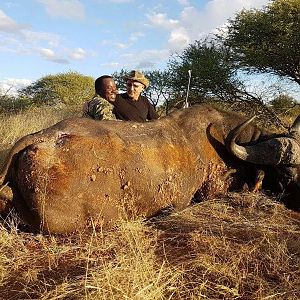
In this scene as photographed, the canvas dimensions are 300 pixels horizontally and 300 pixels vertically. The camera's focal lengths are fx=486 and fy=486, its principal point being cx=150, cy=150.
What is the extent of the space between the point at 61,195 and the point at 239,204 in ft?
7.75

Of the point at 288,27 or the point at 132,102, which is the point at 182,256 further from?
the point at 288,27

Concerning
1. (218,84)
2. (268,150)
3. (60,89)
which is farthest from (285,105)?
(60,89)

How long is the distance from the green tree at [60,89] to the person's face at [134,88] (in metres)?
22.5

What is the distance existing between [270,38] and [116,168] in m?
15.0

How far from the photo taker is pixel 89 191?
15.6ft

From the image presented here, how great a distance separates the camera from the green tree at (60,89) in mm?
30938

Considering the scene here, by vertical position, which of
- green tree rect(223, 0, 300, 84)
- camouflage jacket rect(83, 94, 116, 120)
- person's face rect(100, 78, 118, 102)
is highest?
green tree rect(223, 0, 300, 84)

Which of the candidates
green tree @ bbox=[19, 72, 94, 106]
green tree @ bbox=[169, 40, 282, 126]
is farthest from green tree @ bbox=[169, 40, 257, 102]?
green tree @ bbox=[19, 72, 94, 106]

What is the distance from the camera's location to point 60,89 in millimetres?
31828

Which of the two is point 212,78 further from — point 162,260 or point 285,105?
point 162,260

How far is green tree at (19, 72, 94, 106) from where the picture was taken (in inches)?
1218

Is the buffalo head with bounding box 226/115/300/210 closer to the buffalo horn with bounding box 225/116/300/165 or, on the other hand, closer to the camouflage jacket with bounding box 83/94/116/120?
the buffalo horn with bounding box 225/116/300/165

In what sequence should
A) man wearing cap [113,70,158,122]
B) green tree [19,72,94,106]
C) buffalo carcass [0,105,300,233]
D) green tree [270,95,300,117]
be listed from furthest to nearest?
green tree [19,72,94,106] → green tree [270,95,300,117] → man wearing cap [113,70,158,122] → buffalo carcass [0,105,300,233]

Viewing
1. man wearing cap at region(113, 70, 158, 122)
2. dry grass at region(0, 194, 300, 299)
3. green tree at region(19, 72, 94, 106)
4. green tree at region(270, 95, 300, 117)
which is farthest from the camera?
green tree at region(19, 72, 94, 106)
